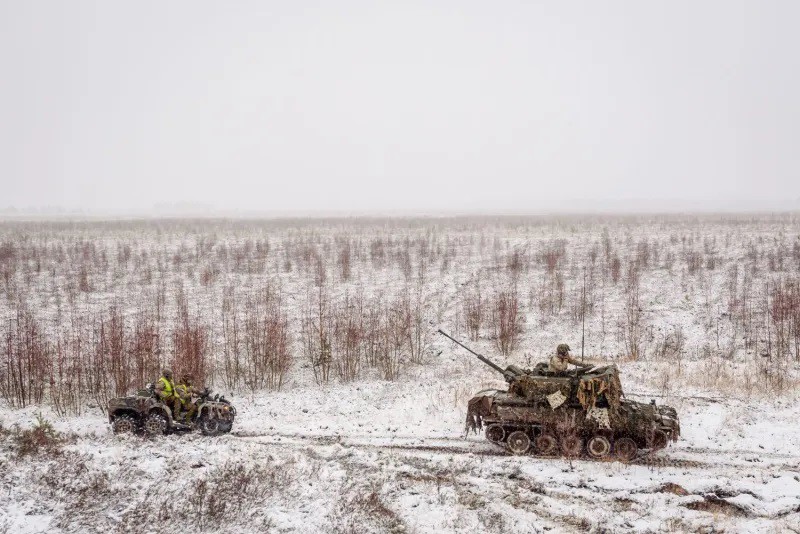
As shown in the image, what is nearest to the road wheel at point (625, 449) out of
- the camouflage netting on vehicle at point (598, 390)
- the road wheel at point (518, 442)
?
the camouflage netting on vehicle at point (598, 390)

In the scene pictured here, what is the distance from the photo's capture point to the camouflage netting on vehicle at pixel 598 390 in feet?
45.1

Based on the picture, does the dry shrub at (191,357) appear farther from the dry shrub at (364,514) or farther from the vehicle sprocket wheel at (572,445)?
the vehicle sprocket wheel at (572,445)

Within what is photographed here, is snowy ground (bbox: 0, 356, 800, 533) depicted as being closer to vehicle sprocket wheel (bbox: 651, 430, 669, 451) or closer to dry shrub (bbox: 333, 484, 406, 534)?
dry shrub (bbox: 333, 484, 406, 534)

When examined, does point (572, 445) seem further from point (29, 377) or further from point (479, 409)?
point (29, 377)

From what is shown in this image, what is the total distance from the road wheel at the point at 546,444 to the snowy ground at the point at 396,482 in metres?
0.43

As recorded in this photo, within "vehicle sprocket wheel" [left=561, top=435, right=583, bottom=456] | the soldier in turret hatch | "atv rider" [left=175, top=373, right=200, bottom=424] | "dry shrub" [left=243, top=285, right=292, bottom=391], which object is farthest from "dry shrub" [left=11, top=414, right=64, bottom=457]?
the soldier in turret hatch

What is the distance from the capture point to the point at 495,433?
14.5 metres

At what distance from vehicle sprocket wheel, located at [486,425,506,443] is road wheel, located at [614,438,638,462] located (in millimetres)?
2375

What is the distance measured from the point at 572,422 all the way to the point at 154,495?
8301mm

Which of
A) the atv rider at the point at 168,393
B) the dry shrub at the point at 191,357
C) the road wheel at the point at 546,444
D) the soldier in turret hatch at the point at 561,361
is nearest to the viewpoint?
the road wheel at the point at 546,444

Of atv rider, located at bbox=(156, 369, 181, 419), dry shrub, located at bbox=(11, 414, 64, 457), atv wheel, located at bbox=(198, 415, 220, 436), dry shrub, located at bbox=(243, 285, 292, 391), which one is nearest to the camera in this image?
dry shrub, located at bbox=(11, 414, 64, 457)

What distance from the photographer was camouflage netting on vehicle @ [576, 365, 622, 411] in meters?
13.8

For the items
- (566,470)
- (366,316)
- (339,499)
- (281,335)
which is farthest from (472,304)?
(339,499)

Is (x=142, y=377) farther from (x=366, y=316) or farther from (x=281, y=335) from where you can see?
(x=366, y=316)
